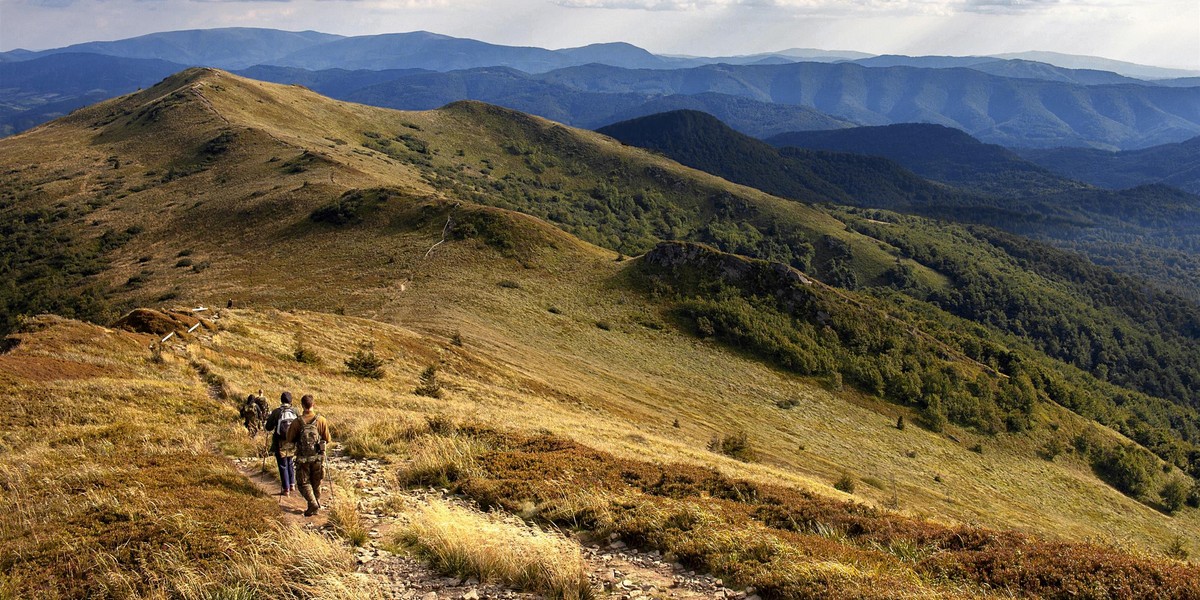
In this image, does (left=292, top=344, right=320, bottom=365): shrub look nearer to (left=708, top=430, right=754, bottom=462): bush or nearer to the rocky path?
the rocky path

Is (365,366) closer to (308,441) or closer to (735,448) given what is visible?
(308,441)

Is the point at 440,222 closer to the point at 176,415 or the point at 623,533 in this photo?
the point at 176,415

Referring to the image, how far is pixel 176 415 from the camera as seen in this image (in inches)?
609

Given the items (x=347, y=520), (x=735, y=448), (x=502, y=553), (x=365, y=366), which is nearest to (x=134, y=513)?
(x=347, y=520)

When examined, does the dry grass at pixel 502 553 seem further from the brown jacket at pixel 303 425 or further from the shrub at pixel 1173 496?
the shrub at pixel 1173 496

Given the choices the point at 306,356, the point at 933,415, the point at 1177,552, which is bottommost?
the point at 933,415

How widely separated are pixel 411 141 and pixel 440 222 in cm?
11141

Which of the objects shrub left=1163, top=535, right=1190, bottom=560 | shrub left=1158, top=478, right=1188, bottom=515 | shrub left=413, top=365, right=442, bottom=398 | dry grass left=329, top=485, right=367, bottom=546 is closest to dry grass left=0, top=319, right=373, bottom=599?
dry grass left=329, top=485, right=367, bottom=546

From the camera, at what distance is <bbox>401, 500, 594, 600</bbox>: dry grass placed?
816cm

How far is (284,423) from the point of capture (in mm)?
11031

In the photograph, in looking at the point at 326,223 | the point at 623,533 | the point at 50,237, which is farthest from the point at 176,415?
the point at 50,237

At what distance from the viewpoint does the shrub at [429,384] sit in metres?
25.5

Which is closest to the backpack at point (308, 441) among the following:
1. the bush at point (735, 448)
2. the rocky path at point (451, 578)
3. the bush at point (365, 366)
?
the rocky path at point (451, 578)

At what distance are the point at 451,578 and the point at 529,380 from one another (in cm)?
2444
